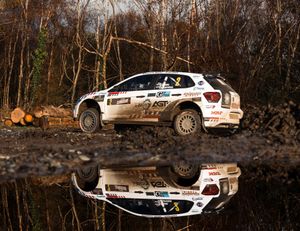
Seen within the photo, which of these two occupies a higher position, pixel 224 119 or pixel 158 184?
pixel 224 119

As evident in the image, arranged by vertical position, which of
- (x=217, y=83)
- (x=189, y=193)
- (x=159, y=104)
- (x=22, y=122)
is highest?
(x=217, y=83)

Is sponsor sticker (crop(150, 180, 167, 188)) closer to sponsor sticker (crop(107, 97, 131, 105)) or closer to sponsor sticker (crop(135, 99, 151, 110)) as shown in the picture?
sponsor sticker (crop(135, 99, 151, 110))

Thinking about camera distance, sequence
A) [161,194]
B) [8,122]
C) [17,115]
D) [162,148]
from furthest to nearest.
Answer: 1. [8,122]
2. [17,115]
3. [162,148]
4. [161,194]

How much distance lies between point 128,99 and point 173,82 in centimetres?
139

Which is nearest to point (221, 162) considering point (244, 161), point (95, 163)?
point (244, 161)

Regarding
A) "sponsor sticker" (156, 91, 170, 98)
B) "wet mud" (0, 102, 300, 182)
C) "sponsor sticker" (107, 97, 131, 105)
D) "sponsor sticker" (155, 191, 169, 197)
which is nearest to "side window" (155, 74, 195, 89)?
"sponsor sticker" (156, 91, 170, 98)

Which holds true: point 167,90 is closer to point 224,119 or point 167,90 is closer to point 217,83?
point 217,83

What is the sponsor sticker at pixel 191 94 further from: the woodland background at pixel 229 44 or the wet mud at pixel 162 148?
the woodland background at pixel 229 44

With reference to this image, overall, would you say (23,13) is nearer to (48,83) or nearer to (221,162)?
(48,83)

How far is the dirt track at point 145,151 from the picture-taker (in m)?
9.12

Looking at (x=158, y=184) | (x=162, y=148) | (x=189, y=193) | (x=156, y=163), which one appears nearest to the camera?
(x=189, y=193)

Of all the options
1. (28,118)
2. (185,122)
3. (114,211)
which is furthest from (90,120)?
(114,211)

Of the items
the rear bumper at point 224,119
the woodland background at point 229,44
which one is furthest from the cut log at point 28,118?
the rear bumper at point 224,119

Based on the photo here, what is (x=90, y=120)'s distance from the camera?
15.9m
